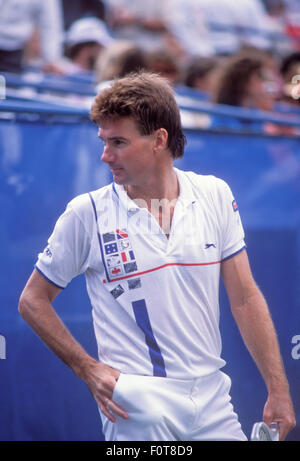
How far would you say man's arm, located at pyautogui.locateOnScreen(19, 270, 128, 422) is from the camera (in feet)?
8.31

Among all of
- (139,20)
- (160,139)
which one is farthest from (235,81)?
(139,20)

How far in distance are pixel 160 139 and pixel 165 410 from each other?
1.00 meters

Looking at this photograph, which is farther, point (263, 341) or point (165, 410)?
point (263, 341)

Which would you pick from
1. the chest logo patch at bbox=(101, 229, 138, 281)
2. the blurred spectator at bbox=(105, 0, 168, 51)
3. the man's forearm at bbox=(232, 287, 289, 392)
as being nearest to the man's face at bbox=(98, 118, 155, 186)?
the chest logo patch at bbox=(101, 229, 138, 281)

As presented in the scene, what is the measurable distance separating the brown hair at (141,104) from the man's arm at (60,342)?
25.8 inches

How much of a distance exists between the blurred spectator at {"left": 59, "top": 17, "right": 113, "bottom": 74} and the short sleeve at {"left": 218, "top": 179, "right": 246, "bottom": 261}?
5098 millimetres

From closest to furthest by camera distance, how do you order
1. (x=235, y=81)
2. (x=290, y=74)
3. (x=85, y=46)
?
(x=235, y=81) < (x=290, y=74) < (x=85, y=46)

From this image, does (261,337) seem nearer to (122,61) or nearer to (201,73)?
(122,61)

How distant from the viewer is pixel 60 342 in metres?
2.60

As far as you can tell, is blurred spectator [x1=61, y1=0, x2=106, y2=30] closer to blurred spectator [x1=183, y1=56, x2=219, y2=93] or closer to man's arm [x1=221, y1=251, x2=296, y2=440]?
blurred spectator [x1=183, y1=56, x2=219, y2=93]

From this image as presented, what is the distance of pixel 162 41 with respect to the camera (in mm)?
9688
